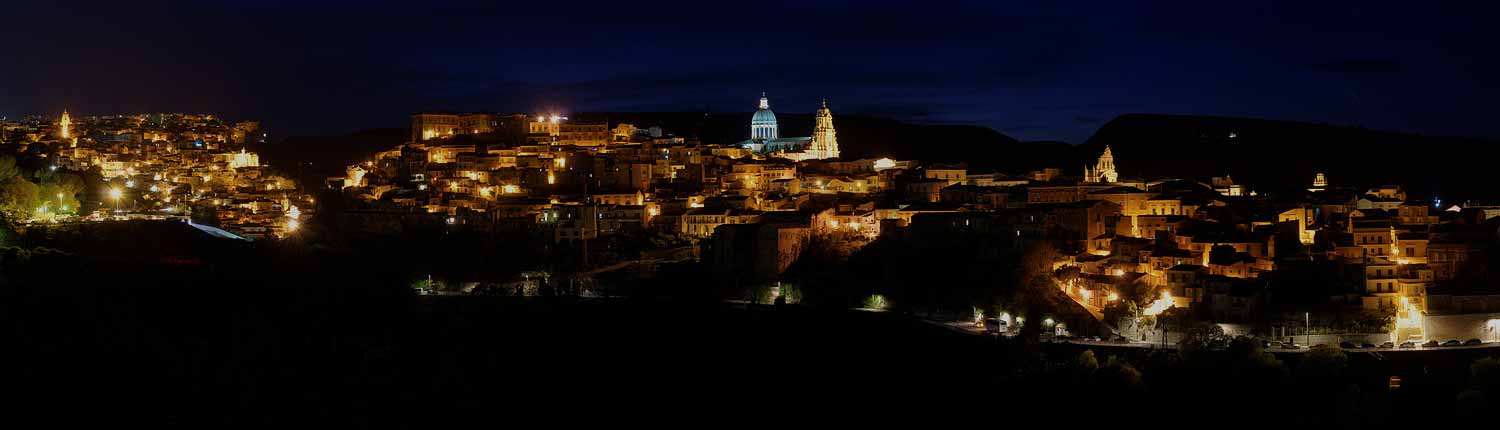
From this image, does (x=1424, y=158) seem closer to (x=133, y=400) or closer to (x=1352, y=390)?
(x=1352, y=390)

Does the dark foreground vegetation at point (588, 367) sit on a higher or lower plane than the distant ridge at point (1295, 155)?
lower

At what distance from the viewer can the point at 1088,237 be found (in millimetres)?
27531

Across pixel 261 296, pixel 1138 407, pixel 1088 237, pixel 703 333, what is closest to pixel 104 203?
pixel 261 296

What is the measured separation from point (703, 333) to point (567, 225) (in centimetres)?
650

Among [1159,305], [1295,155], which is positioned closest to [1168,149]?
[1295,155]

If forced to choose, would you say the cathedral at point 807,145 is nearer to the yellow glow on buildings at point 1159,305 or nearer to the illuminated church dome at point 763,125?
the illuminated church dome at point 763,125

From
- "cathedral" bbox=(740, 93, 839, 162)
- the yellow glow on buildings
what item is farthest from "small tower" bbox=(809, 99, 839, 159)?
the yellow glow on buildings

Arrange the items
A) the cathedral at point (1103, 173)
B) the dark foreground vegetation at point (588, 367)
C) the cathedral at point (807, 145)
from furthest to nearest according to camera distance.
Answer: the cathedral at point (807, 145)
the cathedral at point (1103, 173)
the dark foreground vegetation at point (588, 367)

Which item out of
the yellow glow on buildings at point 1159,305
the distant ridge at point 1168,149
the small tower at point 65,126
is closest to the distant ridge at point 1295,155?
the distant ridge at point 1168,149

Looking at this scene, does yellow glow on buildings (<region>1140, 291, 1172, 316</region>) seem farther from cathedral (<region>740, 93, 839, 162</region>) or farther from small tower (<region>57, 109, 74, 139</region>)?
small tower (<region>57, 109, 74, 139</region>)

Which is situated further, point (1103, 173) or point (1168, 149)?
point (1168, 149)

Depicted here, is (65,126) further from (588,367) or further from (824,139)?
(588,367)

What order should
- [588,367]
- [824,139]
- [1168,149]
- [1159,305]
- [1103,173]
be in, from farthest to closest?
[1168,149]
[824,139]
[1103,173]
[588,367]
[1159,305]

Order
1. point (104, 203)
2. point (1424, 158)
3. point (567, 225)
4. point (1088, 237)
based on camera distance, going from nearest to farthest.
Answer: point (1088, 237), point (567, 225), point (104, 203), point (1424, 158)
